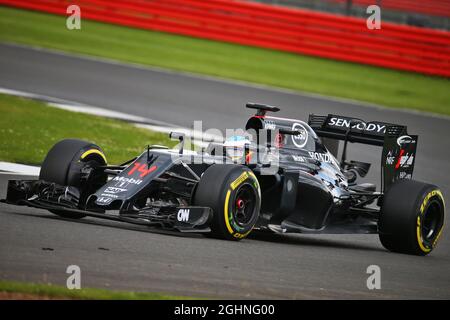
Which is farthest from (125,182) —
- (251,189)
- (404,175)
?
(404,175)

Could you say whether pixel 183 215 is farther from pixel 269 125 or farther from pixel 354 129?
pixel 354 129

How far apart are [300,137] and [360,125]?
Result: 3.72 ft

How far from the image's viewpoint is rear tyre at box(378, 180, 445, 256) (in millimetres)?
10109

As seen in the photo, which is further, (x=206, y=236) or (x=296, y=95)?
(x=296, y=95)

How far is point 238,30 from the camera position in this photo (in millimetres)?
27016

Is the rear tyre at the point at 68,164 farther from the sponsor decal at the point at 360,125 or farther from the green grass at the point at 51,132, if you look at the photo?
the green grass at the point at 51,132

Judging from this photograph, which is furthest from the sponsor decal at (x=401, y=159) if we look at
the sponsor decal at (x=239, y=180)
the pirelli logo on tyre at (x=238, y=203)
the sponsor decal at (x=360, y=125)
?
the sponsor decal at (x=239, y=180)

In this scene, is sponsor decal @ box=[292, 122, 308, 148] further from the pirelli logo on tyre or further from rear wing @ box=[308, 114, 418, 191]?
the pirelli logo on tyre

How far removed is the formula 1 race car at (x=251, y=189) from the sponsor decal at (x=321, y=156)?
0.01 m
